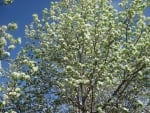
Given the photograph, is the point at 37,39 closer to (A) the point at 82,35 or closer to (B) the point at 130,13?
(A) the point at 82,35

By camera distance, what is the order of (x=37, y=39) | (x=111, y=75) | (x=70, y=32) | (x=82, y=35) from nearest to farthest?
(x=111, y=75) < (x=82, y=35) < (x=70, y=32) < (x=37, y=39)

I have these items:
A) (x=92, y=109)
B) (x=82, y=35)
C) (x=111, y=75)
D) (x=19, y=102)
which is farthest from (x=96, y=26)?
(x=19, y=102)

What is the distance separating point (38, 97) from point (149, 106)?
762 centimetres

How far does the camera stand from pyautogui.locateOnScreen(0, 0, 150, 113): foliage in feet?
83.6

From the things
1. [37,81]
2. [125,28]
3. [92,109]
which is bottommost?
[92,109]

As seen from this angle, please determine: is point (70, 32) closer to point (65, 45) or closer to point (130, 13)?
point (65, 45)

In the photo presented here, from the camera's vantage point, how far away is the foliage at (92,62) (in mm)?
25484

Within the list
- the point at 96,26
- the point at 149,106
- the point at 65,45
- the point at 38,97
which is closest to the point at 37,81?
the point at 38,97

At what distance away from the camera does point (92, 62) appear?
86.2 ft

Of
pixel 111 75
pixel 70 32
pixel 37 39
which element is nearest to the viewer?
pixel 111 75

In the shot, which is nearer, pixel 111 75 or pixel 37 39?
pixel 111 75

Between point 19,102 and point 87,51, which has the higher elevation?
point 87,51

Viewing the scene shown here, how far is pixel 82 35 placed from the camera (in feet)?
88.1

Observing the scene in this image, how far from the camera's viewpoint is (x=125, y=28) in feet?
89.2
